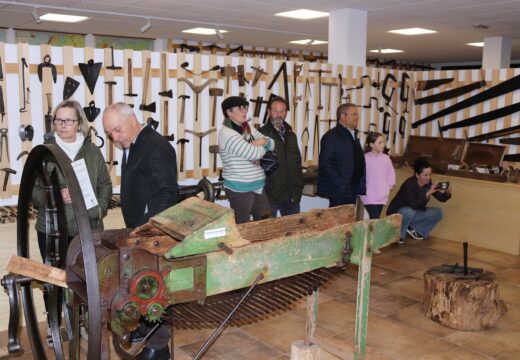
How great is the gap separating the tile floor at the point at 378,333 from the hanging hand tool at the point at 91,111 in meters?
2.09

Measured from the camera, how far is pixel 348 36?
Result: 7.69m

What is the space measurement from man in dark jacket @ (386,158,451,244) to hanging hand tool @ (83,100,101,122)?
134 inches

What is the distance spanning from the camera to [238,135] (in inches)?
177

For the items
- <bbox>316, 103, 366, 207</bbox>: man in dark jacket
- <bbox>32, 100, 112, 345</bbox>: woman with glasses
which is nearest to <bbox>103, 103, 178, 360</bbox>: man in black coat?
<bbox>32, 100, 112, 345</bbox>: woman with glasses

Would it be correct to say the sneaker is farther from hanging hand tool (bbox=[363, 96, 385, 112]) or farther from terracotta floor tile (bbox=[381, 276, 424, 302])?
hanging hand tool (bbox=[363, 96, 385, 112])

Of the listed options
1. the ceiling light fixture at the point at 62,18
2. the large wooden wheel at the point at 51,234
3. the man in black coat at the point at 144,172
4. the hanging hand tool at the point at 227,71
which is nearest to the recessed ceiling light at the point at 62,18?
the ceiling light fixture at the point at 62,18

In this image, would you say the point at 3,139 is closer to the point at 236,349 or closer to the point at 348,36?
the point at 236,349

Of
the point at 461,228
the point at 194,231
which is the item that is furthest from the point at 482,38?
the point at 194,231

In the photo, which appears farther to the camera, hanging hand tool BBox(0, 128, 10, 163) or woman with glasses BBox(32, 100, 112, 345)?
hanging hand tool BBox(0, 128, 10, 163)

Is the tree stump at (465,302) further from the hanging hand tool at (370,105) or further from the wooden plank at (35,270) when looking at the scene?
the hanging hand tool at (370,105)

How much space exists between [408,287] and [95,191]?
9.61 feet

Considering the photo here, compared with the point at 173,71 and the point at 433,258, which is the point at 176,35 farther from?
the point at 433,258

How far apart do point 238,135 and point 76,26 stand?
665cm

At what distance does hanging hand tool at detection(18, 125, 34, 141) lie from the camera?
4.80m
